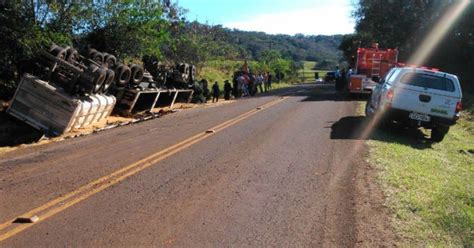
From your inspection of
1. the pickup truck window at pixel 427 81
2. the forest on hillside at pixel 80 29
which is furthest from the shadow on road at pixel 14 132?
the pickup truck window at pixel 427 81

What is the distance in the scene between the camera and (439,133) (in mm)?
14797

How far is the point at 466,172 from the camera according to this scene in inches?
449

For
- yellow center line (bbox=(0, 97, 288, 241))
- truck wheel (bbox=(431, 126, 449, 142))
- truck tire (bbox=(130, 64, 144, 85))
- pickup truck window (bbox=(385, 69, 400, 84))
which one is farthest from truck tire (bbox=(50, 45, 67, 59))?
truck wheel (bbox=(431, 126, 449, 142))

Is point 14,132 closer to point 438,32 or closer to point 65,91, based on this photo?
point 65,91

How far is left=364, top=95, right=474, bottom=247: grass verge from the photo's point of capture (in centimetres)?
611

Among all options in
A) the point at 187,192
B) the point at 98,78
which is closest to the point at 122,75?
the point at 98,78

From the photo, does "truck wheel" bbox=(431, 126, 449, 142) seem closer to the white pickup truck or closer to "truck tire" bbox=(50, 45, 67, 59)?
the white pickup truck

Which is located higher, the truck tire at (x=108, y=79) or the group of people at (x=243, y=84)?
the truck tire at (x=108, y=79)

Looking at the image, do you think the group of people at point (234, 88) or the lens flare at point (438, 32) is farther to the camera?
the lens flare at point (438, 32)

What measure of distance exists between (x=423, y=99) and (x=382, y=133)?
135cm

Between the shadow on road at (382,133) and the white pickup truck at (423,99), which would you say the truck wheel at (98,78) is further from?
the white pickup truck at (423,99)

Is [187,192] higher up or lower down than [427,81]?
lower down

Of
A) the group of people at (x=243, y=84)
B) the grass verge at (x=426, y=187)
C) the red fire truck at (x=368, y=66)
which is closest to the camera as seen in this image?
the grass verge at (x=426, y=187)

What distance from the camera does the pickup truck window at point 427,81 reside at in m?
14.3
